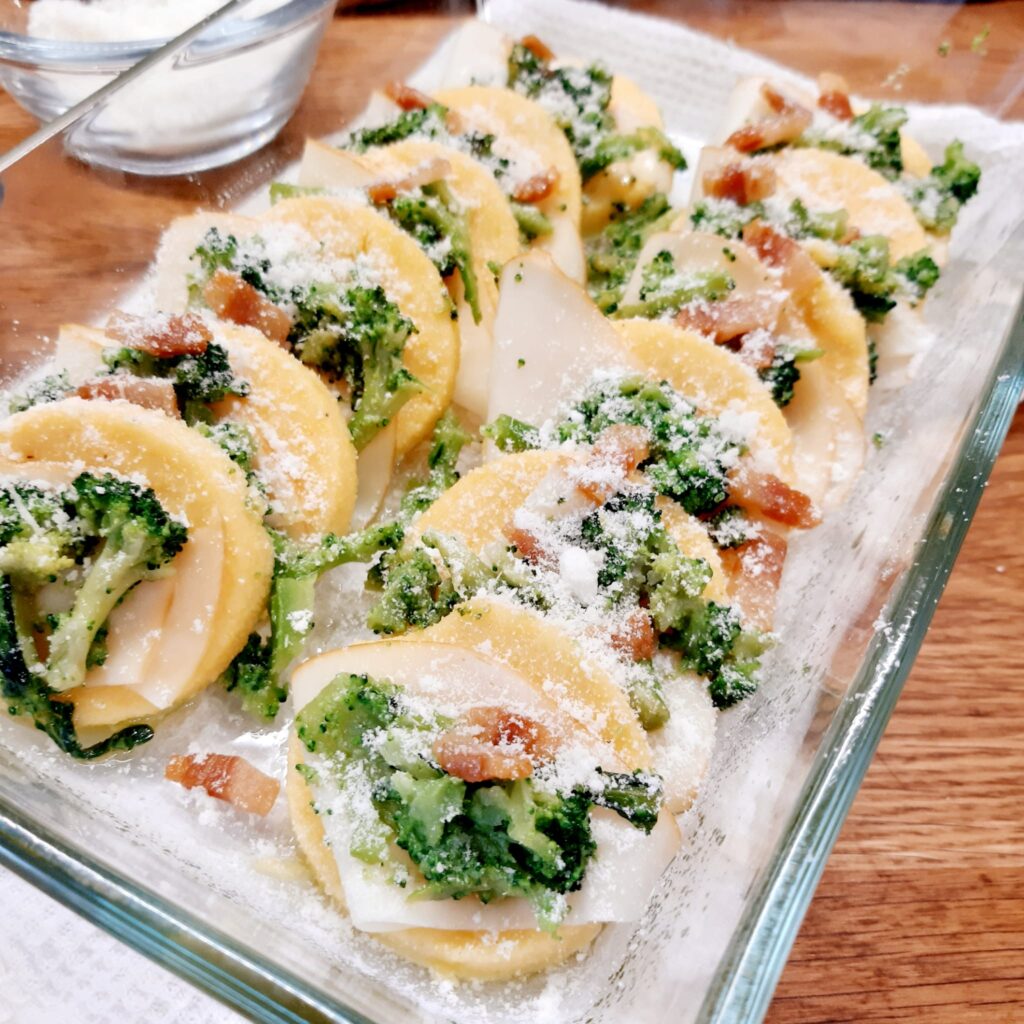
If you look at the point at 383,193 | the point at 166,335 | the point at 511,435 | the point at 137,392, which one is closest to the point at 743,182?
the point at 383,193

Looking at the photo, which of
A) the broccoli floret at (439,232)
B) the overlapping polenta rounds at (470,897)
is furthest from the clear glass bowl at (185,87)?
the overlapping polenta rounds at (470,897)

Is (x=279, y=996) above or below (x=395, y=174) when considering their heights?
below

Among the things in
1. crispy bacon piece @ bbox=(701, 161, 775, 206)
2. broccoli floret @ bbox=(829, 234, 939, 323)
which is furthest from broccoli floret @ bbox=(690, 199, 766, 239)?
broccoli floret @ bbox=(829, 234, 939, 323)

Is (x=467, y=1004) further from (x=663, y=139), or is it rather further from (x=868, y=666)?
(x=663, y=139)

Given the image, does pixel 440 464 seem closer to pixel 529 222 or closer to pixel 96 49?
pixel 529 222

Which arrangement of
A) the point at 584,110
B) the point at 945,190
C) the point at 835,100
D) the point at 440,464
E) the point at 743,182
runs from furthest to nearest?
the point at 835,100, the point at 584,110, the point at 945,190, the point at 743,182, the point at 440,464

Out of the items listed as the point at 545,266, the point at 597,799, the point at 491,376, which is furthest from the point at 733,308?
the point at 597,799

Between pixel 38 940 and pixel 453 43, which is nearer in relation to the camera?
pixel 38 940
